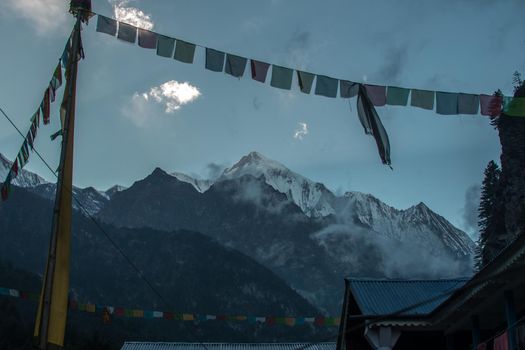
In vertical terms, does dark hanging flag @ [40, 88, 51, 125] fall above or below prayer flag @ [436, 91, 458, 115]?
below

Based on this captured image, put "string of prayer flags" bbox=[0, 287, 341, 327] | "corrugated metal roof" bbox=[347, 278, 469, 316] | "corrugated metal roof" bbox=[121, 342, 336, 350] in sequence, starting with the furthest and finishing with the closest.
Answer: "corrugated metal roof" bbox=[121, 342, 336, 350] < "string of prayer flags" bbox=[0, 287, 341, 327] < "corrugated metal roof" bbox=[347, 278, 469, 316]

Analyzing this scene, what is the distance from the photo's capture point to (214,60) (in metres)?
13.4

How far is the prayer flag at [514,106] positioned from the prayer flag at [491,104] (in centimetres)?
13

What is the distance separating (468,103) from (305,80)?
3.82 meters

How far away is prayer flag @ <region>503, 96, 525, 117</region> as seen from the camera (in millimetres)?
13172

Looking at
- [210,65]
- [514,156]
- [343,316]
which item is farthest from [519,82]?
[210,65]

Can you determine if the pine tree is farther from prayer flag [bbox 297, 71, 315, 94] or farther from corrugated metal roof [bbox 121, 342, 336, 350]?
prayer flag [bbox 297, 71, 315, 94]

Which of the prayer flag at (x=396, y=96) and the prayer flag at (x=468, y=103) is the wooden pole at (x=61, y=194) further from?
the prayer flag at (x=468, y=103)

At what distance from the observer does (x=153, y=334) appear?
106375 millimetres

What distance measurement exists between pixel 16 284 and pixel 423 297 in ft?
306

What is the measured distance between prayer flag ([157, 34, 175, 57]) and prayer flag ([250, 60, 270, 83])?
5.97ft

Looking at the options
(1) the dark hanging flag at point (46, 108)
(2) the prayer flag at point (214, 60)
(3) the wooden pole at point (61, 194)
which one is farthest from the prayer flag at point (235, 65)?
(1) the dark hanging flag at point (46, 108)

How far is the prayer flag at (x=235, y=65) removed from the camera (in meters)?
13.4

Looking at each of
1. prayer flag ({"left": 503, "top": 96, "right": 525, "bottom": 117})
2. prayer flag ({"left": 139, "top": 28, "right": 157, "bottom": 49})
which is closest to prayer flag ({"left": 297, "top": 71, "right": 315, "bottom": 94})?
prayer flag ({"left": 139, "top": 28, "right": 157, "bottom": 49})
